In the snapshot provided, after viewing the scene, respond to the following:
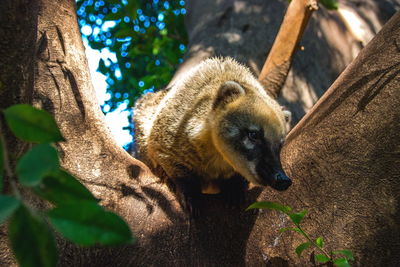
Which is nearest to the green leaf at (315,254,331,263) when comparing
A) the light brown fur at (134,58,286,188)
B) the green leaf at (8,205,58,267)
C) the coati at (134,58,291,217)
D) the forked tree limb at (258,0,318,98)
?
the coati at (134,58,291,217)

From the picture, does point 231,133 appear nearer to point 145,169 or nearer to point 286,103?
point 145,169

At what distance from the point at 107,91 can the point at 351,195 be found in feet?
17.6

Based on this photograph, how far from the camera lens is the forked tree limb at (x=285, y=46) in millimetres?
4309

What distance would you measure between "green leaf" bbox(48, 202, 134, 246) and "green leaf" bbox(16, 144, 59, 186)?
0.25ft

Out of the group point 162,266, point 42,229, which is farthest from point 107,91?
point 42,229

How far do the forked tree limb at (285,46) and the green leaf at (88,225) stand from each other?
3820mm

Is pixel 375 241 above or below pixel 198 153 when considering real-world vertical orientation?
below

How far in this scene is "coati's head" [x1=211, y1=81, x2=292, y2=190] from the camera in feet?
9.84

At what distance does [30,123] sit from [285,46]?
150 inches

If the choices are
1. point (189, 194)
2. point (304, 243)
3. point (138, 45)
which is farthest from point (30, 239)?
point (138, 45)

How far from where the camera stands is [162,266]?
2.35 m

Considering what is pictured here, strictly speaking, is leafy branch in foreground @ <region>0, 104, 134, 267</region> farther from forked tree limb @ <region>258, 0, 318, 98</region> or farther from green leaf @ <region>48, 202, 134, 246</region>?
forked tree limb @ <region>258, 0, 318, 98</region>

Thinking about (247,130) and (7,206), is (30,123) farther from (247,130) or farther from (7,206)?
(247,130)

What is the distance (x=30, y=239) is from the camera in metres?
0.80
